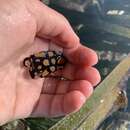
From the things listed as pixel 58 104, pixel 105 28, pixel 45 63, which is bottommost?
pixel 58 104

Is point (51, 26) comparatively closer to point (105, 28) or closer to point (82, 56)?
point (82, 56)

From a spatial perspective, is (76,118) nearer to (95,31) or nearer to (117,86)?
(117,86)

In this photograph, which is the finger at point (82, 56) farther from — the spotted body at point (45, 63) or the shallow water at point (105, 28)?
the shallow water at point (105, 28)

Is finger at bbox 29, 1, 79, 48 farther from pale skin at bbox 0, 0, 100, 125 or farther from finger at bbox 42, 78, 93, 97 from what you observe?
finger at bbox 42, 78, 93, 97

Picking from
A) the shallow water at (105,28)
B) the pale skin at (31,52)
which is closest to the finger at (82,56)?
the pale skin at (31,52)

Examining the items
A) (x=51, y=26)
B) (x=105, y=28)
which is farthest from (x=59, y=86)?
(x=105, y=28)

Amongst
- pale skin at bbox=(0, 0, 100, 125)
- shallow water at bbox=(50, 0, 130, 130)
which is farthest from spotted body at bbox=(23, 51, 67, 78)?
shallow water at bbox=(50, 0, 130, 130)
